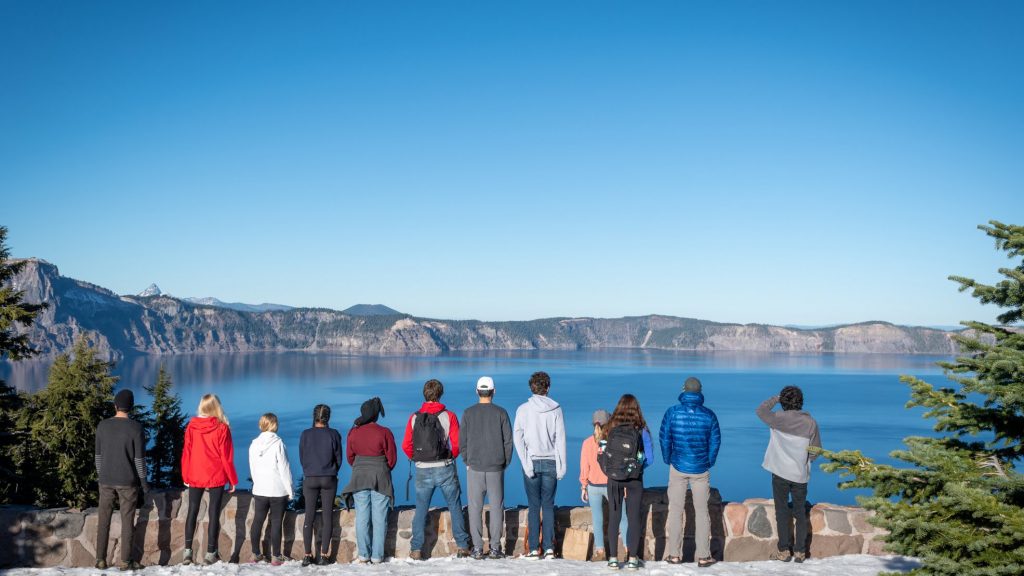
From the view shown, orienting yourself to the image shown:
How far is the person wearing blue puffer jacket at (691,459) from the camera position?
23.7ft

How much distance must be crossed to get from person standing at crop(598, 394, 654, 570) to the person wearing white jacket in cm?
321

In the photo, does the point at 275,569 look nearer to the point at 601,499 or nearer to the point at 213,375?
the point at 601,499

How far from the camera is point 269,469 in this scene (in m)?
7.36

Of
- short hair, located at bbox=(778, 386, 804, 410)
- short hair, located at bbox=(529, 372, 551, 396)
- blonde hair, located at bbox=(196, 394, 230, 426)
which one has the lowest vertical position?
blonde hair, located at bbox=(196, 394, 230, 426)

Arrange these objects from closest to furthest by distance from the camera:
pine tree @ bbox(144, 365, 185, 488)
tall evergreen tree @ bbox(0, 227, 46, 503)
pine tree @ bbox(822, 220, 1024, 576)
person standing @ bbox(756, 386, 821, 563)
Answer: pine tree @ bbox(822, 220, 1024, 576), person standing @ bbox(756, 386, 821, 563), tall evergreen tree @ bbox(0, 227, 46, 503), pine tree @ bbox(144, 365, 185, 488)

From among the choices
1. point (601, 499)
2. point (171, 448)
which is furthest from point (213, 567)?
point (171, 448)

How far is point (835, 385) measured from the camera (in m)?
125

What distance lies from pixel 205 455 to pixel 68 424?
1368cm

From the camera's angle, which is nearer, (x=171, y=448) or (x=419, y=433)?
(x=419, y=433)

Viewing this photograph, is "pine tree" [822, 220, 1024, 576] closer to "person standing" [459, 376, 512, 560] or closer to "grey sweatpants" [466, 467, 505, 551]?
"person standing" [459, 376, 512, 560]

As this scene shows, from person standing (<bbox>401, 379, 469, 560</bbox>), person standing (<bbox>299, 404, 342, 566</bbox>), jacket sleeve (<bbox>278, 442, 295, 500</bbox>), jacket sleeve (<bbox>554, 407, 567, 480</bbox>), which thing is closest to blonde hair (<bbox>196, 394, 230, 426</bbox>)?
jacket sleeve (<bbox>278, 442, 295, 500</bbox>)

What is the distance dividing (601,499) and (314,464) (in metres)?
2.95

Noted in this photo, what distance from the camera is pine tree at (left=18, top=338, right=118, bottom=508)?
57.1 feet

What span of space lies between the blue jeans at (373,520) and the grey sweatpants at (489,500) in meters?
0.88
